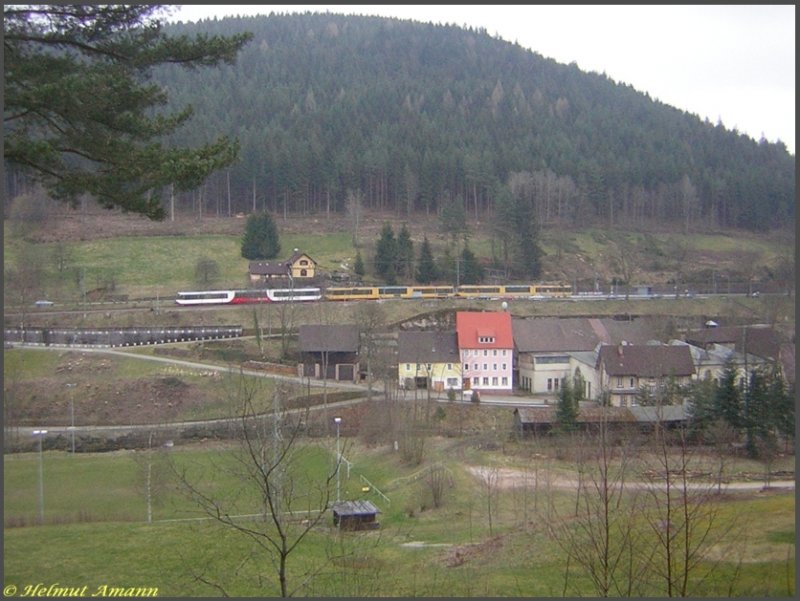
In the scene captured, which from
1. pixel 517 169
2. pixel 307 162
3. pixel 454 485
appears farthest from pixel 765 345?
pixel 517 169

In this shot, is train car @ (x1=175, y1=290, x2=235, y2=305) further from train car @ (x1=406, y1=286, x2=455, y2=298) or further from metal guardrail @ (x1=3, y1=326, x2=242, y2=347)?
train car @ (x1=406, y1=286, x2=455, y2=298)

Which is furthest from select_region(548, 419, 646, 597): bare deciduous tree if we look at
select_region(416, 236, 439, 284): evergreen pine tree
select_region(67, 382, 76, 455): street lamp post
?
select_region(416, 236, 439, 284): evergreen pine tree

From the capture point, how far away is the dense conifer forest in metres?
67.6

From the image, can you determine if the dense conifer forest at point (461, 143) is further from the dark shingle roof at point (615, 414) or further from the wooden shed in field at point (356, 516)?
the wooden shed in field at point (356, 516)

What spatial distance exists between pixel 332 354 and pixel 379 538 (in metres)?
26.6

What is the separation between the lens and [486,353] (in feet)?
116

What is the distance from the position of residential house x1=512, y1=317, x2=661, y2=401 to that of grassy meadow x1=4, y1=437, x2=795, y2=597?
11588mm

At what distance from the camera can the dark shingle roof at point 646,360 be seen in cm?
2966

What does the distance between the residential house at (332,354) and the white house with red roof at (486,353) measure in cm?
506

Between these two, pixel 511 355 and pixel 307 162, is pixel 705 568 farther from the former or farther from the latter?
pixel 307 162

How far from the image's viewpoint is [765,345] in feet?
91.1

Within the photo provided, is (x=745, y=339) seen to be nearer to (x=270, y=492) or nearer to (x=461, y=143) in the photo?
→ (x=270, y=492)

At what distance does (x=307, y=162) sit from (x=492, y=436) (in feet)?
148

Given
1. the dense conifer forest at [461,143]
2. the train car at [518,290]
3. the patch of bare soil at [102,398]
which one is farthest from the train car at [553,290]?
the patch of bare soil at [102,398]
